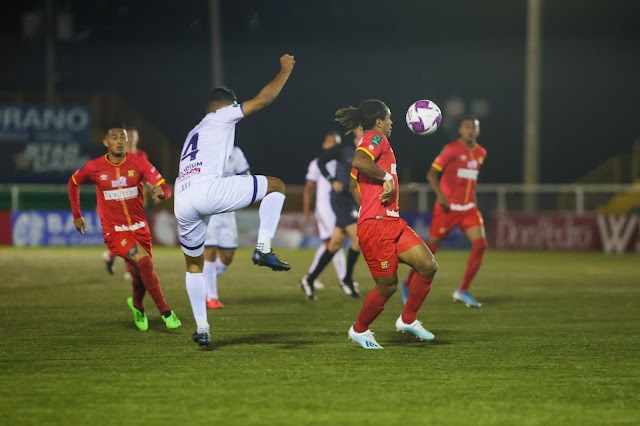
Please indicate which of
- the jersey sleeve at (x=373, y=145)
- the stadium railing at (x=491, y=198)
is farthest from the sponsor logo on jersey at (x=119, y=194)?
the stadium railing at (x=491, y=198)

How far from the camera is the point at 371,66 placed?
44.2m

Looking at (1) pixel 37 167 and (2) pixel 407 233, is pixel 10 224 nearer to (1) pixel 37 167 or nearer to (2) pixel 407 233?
(1) pixel 37 167

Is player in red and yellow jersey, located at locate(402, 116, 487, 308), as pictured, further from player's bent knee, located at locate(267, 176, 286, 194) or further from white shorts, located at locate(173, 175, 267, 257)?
white shorts, located at locate(173, 175, 267, 257)

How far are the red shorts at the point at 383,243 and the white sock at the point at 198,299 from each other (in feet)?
4.79

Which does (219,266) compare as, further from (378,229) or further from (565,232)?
(565,232)

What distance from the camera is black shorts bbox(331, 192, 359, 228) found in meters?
13.2

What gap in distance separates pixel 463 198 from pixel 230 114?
191 inches

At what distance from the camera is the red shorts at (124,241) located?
31.8ft

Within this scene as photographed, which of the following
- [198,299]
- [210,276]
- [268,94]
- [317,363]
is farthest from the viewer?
[210,276]

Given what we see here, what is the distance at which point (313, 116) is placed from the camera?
1753 inches

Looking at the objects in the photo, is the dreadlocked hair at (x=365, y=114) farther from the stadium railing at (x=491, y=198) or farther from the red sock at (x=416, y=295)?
the stadium railing at (x=491, y=198)

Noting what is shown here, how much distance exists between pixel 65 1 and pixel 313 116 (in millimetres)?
12589

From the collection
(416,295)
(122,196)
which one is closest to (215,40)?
(122,196)

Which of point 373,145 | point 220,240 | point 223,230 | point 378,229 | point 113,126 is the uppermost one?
point 113,126
